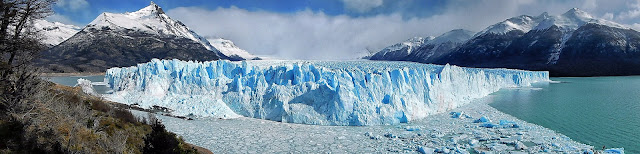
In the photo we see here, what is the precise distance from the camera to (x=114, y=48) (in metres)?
102

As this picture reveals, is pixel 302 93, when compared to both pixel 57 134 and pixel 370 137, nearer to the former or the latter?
pixel 370 137

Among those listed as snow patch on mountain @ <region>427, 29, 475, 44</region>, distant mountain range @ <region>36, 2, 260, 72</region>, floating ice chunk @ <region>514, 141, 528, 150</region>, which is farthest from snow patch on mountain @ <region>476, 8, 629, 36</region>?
floating ice chunk @ <region>514, 141, 528, 150</region>

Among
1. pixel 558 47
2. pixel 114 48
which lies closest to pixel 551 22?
pixel 558 47

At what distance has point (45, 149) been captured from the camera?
18.0 ft

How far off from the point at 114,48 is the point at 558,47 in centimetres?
11917

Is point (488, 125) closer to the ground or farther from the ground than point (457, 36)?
closer to the ground

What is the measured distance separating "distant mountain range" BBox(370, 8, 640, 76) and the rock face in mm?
88856

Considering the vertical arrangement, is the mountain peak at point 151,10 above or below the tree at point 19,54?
above

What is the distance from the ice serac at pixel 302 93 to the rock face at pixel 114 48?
6118 cm

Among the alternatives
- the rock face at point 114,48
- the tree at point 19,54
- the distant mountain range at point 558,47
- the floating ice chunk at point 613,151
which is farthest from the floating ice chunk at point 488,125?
the rock face at point 114,48

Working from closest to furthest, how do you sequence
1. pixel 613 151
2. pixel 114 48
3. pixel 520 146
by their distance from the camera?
pixel 613 151 < pixel 520 146 < pixel 114 48

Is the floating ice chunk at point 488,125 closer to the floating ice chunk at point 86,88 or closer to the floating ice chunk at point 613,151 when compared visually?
the floating ice chunk at point 613,151

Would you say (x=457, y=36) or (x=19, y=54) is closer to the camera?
(x=19, y=54)

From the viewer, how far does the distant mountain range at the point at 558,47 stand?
7138 centimetres
